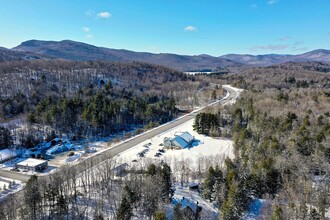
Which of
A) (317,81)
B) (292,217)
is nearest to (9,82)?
(292,217)

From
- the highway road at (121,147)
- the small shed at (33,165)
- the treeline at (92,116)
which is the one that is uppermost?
the treeline at (92,116)

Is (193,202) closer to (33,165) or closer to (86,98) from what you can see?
(33,165)

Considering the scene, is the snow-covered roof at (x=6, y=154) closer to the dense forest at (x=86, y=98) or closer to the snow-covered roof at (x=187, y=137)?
the dense forest at (x=86, y=98)

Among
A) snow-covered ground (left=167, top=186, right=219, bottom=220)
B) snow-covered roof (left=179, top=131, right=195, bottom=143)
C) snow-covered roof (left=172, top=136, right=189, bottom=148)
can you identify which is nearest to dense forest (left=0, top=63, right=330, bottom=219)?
snow-covered ground (left=167, top=186, right=219, bottom=220)

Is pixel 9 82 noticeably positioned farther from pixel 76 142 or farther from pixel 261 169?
pixel 261 169

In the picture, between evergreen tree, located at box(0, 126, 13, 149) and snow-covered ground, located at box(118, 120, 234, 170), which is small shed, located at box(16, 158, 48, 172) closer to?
evergreen tree, located at box(0, 126, 13, 149)

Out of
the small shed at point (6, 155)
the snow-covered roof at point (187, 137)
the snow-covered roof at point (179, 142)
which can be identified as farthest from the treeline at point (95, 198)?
the snow-covered roof at point (187, 137)

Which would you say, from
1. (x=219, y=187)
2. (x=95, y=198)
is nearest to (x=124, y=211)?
(x=95, y=198)

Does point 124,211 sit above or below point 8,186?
above
